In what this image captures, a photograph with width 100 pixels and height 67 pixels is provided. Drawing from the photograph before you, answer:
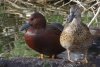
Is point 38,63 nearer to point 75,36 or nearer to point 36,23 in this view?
point 75,36

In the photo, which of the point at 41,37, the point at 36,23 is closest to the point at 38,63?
the point at 41,37

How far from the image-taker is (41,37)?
15.7 ft

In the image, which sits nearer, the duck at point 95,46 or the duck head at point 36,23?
the duck head at point 36,23

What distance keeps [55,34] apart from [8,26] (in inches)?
110

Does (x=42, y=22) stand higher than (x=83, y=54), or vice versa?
(x=42, y=22)

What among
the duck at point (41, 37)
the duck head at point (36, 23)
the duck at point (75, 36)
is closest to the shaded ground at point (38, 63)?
the duck at point (75, 36)

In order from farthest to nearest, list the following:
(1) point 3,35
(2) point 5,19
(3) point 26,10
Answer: (3) point 26,10, (2) point 5,19, (1) point 3,35

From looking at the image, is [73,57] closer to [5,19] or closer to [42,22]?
[42,22]

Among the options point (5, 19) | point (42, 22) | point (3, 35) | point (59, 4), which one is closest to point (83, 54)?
point (42, 22)

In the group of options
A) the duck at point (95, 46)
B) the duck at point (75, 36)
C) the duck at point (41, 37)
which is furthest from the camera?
the duck at point (95, 46)

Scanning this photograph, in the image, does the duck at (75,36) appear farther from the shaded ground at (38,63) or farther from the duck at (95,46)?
the duck at (95,46)

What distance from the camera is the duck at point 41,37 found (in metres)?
4.79

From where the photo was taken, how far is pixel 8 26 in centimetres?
759

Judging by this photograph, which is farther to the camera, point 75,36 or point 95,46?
point 95,46
